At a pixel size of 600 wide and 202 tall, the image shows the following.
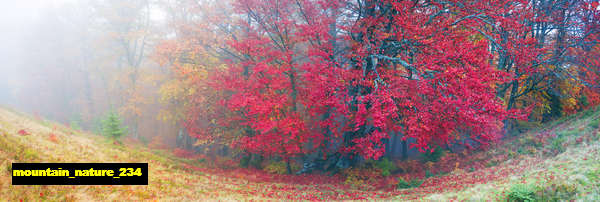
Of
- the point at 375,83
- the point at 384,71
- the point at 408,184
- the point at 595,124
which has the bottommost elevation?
the point at 408,184

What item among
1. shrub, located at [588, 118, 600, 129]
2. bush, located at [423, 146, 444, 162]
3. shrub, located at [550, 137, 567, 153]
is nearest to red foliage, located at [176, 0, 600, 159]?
shrub, located at [550, 137, 567, 153]

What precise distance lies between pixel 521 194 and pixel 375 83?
17.2 ft

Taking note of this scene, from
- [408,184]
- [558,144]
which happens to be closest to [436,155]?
[408,184]

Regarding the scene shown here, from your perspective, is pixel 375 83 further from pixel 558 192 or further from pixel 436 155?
pixel 436 155

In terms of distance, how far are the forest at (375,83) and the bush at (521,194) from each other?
38mm

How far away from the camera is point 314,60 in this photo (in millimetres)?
11922

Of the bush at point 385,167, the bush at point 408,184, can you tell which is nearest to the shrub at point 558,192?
the bush at point 408,184

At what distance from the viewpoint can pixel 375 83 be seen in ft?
32.1

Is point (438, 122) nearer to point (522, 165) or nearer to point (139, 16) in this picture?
point (522, 165)

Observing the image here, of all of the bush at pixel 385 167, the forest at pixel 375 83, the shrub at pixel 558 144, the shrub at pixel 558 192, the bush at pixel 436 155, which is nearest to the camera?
the shrub at pixel 558 192

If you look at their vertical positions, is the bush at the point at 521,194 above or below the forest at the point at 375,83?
below

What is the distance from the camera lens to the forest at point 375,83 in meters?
A: 9.41

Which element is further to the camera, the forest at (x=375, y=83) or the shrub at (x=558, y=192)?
the forest at (x=375, y=83)

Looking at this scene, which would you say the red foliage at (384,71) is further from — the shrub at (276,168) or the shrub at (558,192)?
the shrub at (558,192)
